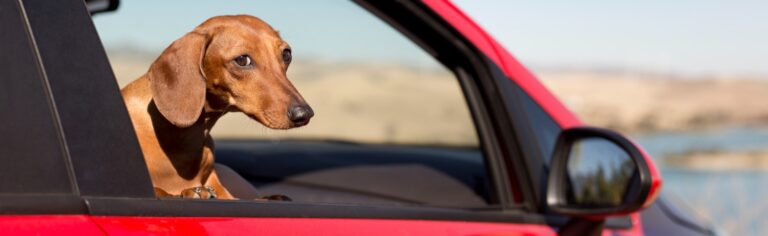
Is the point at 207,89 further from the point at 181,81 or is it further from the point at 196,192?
the point at 196,192

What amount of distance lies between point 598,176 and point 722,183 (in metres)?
8.98

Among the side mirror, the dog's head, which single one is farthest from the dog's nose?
the side mirror

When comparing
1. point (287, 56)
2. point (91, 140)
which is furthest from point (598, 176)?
point (91, 140)

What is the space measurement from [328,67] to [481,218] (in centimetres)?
115

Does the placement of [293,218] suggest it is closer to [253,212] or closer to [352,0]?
[253,212]

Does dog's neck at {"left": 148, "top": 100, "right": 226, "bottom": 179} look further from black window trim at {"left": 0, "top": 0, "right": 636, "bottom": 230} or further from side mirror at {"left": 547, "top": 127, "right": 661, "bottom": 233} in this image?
side mirror at {"left": 547, "top": 127, "right": 661, "bottom": 233}

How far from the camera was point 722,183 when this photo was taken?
11.9 m

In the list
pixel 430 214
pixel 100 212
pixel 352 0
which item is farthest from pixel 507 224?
pixel 100 212

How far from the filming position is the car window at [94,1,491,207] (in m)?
2.59

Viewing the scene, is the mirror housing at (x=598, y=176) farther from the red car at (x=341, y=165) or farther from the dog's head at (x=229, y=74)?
the dog's head at (x=229, y=74)

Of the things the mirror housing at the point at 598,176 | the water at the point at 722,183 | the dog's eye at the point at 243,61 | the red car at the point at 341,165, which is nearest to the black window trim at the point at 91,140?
the red car at the point at 341,165

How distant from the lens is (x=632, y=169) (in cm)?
317

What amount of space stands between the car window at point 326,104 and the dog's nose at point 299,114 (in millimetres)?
70

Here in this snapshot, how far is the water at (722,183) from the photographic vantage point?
31.3ft
